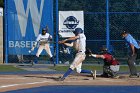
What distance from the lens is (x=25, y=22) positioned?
1027 inches

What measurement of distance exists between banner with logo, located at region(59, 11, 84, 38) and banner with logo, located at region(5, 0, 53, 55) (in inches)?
24.3

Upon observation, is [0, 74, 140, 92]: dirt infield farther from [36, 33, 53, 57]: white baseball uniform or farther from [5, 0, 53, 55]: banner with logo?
[5, 0, 53, 55]: banner with logo

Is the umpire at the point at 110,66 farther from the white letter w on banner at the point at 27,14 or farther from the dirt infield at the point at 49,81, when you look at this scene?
the white letter w on banner at the point at 27,14

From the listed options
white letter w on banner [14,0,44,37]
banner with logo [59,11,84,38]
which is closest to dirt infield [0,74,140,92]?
banner with logo [59,11,84,38]

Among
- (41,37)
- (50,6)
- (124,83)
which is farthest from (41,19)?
(124,83)

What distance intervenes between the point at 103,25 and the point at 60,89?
13904mm

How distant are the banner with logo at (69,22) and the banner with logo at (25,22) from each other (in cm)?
62

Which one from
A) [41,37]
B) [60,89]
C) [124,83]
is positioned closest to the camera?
[60,89]

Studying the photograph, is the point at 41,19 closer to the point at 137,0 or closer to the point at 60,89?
the point at 137,0

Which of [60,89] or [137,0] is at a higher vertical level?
[137,0]

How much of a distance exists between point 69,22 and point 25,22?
7.62 feet

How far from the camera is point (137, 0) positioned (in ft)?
89.4

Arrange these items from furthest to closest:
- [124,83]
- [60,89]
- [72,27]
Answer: [72,27], [124,83], [60,89]

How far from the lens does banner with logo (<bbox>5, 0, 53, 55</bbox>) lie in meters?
26.0
